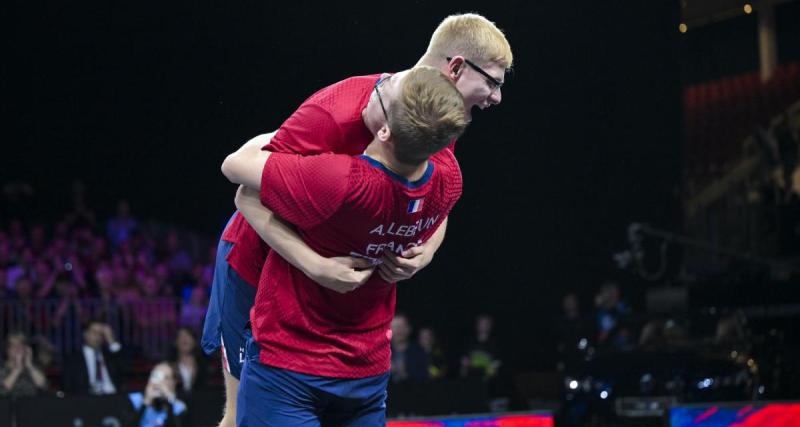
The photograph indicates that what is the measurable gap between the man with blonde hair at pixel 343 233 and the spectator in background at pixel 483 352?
305 inches

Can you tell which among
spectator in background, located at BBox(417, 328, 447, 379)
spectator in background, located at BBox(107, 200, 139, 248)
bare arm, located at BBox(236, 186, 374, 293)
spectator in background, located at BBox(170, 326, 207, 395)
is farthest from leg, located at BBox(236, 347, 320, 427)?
spectator in background, located at BBox(107, 200, 139, 248)

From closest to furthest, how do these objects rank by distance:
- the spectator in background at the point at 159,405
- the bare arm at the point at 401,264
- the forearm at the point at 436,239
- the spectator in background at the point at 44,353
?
the bare arm at the point at 401,264, the forearm at the point at 436,239, the spectator in background at the point at 159,405, the spectator in background at the point at 44,353

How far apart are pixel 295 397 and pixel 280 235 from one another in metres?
0.42

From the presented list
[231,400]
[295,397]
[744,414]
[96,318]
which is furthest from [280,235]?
[96,318]

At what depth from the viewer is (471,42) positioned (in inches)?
127

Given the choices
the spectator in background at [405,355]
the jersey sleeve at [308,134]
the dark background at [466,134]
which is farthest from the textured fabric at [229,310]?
the spectator in background at [405,355]

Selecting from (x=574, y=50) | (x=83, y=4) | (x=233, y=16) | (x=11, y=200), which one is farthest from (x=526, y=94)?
(x=11, y=200)

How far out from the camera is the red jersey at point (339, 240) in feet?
8.62

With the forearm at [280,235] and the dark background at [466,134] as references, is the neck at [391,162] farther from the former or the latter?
the dark background at [466,134]

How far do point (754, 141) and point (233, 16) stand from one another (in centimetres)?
579

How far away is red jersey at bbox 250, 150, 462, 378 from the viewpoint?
8.62 feet

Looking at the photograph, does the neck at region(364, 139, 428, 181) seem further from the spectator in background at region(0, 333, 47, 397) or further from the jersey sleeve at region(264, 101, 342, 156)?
the spectator in background at region(0, 333, 47, 397)

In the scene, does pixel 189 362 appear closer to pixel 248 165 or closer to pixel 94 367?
pixel 94 367

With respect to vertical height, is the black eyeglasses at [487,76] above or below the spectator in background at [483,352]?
above
